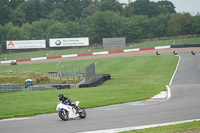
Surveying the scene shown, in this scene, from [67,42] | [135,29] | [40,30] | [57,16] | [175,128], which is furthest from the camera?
[57,16]

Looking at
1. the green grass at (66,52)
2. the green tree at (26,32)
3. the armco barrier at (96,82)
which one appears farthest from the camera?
the green tree at (26,32)

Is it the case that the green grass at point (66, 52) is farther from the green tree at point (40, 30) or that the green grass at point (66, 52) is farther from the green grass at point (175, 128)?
the green grass at point (175, 128)

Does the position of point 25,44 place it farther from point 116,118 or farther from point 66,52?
point 116,118

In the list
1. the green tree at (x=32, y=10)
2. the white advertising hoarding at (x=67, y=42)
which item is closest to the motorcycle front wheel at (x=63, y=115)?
the white advertising hoarding at (x=67, y=42)

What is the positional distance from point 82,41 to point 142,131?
7673cm

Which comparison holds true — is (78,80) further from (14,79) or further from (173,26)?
(173,26)

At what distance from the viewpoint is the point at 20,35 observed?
9988 centimetres

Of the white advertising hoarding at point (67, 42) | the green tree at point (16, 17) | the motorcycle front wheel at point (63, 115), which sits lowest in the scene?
the motorcycle front wheel at point (63, 115)

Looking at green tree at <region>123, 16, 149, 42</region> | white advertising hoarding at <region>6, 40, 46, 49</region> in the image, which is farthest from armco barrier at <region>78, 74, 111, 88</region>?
green tree at <region>123, 16, 149, 42</region>

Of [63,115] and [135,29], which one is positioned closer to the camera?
[63,115]

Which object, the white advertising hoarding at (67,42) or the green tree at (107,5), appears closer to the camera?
the white advertising hoarding at (67,42)

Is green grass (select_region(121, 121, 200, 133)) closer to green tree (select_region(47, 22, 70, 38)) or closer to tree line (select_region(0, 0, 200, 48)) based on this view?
tree line (select_region(0, 0, 200, 48))

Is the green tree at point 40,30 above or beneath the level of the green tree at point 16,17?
beneath

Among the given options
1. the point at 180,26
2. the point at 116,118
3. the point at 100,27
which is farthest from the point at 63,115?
the point at 180,26
